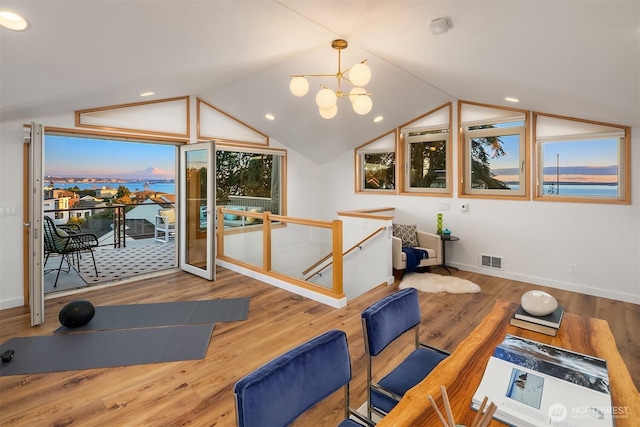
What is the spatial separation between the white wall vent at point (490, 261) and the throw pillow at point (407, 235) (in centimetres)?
106

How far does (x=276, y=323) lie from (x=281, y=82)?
10.2 ft

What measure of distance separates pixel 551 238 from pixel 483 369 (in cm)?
435

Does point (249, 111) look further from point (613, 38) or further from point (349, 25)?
point (613, 38)

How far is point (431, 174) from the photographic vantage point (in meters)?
6.08

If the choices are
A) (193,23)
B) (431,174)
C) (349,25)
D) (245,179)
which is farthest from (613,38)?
(245,179)

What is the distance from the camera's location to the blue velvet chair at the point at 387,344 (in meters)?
1.71

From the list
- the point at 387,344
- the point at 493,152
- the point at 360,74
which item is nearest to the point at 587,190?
the point at 493,152

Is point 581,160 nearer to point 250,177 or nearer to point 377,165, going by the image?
point 377,165

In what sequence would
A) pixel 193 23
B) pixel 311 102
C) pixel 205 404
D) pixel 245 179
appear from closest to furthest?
pixel 205 404, pixel 193 23, pixel 311 102, pixel 245 179

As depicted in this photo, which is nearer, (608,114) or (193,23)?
(193,23)

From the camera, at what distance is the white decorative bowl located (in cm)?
170

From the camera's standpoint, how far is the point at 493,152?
541 cm

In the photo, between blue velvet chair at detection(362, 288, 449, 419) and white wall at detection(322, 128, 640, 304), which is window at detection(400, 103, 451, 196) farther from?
blue velvet chair at detection(362, 288, 449, 419)

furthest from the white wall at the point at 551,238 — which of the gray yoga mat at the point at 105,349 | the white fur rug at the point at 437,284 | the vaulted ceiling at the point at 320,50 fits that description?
the gray yoga mat at the point at 105,349
